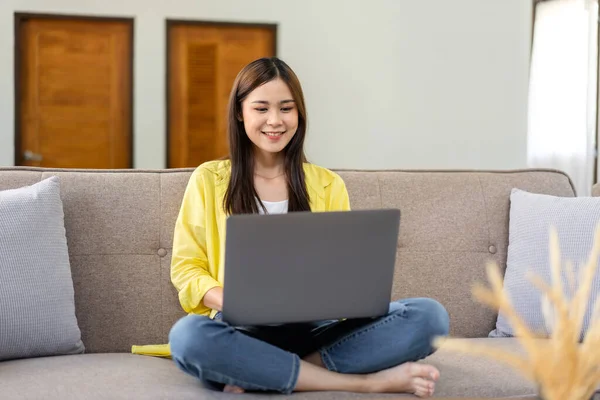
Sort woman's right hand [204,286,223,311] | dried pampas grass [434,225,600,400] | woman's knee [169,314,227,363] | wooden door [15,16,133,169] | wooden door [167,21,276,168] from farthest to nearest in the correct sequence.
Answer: wooden door [167,21,276,168]
wooden door [15,16,133,169]
woman's right hand [204,286,223,311]
woman's knee [169,314,227,363]
dried pampas grass [434,225,600,400]

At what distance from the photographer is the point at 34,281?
5.91 feet

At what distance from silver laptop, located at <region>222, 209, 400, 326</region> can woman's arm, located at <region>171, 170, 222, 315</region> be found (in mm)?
349

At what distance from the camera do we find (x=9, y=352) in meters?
1.77

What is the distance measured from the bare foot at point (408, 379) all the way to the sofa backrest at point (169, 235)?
46cm

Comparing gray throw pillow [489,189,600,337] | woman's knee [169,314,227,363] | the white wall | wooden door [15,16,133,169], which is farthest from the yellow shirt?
wooden door [15,16,133,169]

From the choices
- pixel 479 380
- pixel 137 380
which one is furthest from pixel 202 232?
pixel 479 380

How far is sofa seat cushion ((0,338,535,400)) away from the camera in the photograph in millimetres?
1549

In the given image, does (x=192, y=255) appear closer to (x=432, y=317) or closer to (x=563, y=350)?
(x=432, y=317)

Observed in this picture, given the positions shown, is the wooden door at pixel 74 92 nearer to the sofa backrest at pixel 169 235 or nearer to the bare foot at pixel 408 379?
the sofa backrest at pixel 169 235

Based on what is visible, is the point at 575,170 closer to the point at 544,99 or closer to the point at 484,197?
the point at 544,99

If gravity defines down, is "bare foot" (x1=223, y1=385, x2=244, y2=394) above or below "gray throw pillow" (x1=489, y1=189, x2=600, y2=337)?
below

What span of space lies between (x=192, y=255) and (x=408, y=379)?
23.6 inches

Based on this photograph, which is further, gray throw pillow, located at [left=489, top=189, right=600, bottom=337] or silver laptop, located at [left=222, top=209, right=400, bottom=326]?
gray throw pillow, located at [left=489, top=189, right=600, bottom=337]

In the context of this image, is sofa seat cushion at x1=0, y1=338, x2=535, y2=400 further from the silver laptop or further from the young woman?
the silver laptop
